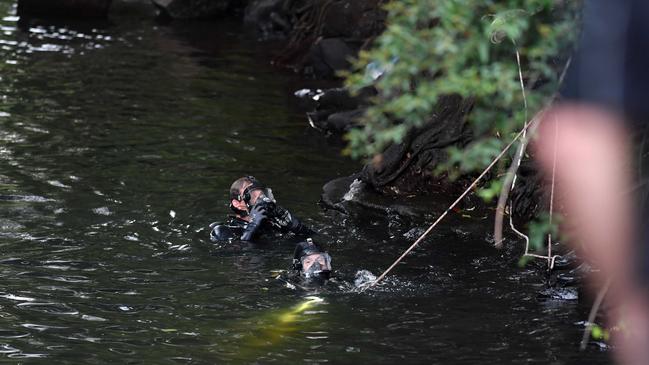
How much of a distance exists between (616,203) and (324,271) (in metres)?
3.45

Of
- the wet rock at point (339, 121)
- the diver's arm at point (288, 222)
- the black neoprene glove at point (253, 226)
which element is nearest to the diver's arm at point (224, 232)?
the black neoprene glove at point (253, 226)

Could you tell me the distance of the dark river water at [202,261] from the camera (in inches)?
332

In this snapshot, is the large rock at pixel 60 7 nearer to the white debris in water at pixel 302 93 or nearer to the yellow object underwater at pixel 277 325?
the white debris in water at pixel 302 93

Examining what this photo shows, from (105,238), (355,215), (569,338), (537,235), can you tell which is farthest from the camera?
(355,215)

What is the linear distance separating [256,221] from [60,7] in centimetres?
1888

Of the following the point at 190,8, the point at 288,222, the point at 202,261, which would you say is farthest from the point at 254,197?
the point at 190,8

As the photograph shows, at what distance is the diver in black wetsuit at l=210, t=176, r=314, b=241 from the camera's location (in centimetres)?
1125

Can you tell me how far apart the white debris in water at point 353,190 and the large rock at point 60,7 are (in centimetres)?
1682

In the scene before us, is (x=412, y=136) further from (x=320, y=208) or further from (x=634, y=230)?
(x=634, y=230)

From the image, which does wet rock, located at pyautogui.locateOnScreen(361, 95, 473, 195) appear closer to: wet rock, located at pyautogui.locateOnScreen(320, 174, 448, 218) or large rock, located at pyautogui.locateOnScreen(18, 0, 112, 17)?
wet rock, located at pyautogui.locateOnScreen(320, 174, 448, 218)

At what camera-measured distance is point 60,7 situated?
2853cm

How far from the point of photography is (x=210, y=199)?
12.9 meters

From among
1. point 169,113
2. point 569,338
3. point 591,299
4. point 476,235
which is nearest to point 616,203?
point 569,338

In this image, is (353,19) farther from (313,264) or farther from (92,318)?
(92,318)
